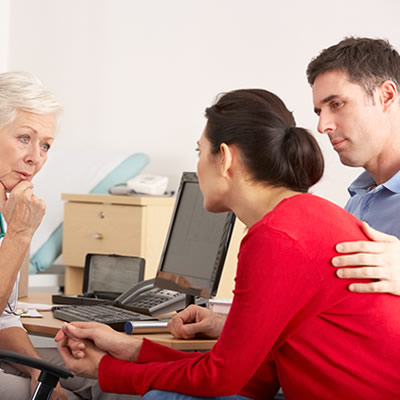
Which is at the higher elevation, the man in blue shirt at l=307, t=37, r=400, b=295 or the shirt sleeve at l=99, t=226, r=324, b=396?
the man in blue shirt at l=307, t=37, r=400, b=295

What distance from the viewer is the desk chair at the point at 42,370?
153cm

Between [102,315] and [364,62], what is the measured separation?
110 centimetres

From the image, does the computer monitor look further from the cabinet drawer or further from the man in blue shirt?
the cabinet drawer

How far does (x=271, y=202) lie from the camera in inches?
62.6

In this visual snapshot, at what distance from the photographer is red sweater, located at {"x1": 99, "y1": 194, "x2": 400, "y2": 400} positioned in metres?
1.35

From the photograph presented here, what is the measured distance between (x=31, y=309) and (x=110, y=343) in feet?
2.47

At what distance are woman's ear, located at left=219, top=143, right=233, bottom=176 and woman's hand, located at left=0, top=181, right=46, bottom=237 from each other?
666 mm

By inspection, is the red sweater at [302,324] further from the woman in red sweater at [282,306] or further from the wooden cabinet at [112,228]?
the wooden cabinet at [112,228]

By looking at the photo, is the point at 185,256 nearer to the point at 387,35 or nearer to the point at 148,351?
the point at 148,351

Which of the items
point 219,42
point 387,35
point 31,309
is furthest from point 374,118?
point 219,42

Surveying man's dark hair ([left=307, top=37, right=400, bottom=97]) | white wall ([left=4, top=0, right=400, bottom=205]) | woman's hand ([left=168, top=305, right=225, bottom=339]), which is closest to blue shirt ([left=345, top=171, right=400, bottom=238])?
man's dark hair ([left=307, top=37, right=400, bottom=97])

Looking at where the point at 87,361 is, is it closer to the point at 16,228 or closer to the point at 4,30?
the point at 16,228

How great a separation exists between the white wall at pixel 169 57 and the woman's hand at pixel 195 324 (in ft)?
6.90

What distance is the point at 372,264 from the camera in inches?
57.2
